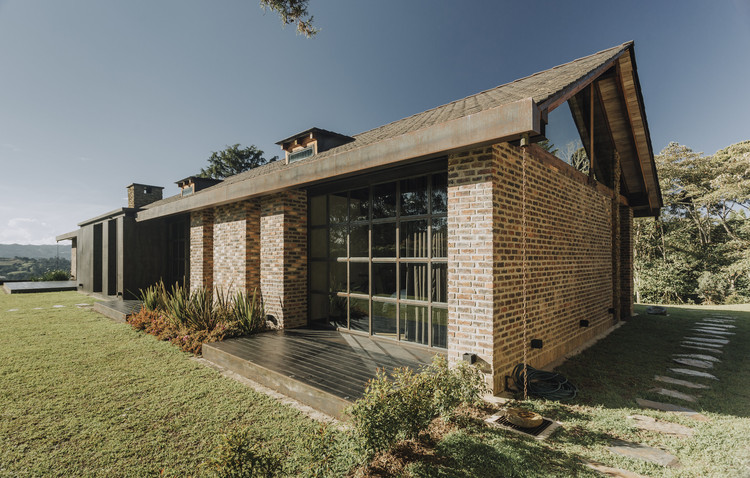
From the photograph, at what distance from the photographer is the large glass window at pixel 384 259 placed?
Result: 5.01m

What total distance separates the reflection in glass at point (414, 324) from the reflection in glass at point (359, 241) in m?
1.31

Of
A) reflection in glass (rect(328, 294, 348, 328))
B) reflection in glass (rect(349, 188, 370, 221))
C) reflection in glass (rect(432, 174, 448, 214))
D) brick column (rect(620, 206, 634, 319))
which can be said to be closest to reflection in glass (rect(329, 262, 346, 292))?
reflection in glass (rect(328, 294, 348, 328))

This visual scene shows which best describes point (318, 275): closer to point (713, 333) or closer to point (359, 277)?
point (359, 277)

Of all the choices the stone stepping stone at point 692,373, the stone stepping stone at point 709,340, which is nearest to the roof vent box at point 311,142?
the stone stepping stone at point 692,373

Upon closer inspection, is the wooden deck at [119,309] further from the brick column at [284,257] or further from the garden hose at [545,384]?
the garden hose at [545,384]

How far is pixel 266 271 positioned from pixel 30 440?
433 cm

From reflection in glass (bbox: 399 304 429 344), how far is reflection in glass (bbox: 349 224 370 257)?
4.30ft

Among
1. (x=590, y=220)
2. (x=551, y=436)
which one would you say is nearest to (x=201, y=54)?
(x=590, y=220)

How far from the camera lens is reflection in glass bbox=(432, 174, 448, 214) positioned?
488 cm

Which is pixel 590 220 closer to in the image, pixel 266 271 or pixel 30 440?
pixel 266 271

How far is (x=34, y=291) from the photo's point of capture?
16.4m

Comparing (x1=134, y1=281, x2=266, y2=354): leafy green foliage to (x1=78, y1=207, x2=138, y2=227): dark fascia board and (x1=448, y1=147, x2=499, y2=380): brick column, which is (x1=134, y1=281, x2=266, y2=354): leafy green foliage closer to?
(x1=448, y1=147, x2=499, y2=380): brick column

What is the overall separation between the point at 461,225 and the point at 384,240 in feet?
6.41

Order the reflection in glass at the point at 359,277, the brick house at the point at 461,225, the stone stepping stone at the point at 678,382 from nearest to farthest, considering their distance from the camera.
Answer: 1. the brick house at the point at 461,225
2. the stone stepping stone at the point at 678,382
3. the reflection in glass at the point at 359,277
